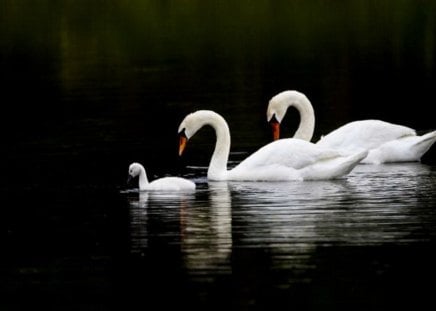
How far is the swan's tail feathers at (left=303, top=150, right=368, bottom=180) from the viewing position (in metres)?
20.1

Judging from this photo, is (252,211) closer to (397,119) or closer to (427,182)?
(427,182)

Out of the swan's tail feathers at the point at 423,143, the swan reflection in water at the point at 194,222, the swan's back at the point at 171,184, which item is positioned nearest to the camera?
the swan reflection in water at the point at 194,222

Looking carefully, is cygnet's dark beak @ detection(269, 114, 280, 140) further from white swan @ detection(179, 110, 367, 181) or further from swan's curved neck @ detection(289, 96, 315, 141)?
white swan @ detection(179, 110, 367, 181)

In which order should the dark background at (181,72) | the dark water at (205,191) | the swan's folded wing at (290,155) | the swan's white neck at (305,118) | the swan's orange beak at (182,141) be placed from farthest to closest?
the dark background at (181,72), the swan's white neck at (305,118), the swan's orange beak at (182,141), the swan's folded wing at (290,155), the dark water at (205,191)

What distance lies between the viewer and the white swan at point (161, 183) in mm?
19497

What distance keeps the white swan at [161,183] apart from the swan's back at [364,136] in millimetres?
3233

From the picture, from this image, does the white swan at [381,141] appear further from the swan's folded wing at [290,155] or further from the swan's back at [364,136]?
the swan's folded wing at [290,155]

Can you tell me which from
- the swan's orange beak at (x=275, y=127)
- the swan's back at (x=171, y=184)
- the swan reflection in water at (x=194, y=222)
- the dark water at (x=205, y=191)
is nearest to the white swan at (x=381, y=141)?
the dark water at (x=205, y=191)

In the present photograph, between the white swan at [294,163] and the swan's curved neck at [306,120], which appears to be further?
the swan's curved neck at [306,120]

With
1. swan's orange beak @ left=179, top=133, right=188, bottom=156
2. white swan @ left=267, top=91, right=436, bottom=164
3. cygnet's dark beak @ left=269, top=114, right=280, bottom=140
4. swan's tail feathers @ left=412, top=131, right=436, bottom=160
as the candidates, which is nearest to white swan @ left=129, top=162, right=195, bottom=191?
swan's orange beak @ left=179, top=133, right=188, bottom=156

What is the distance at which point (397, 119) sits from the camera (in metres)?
27.7

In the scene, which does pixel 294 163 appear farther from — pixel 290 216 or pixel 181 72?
pixel 181 72

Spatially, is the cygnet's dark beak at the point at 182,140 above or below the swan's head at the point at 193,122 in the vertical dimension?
below

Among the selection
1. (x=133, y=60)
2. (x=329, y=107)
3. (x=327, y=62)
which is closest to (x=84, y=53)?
(x=133, y=60)
